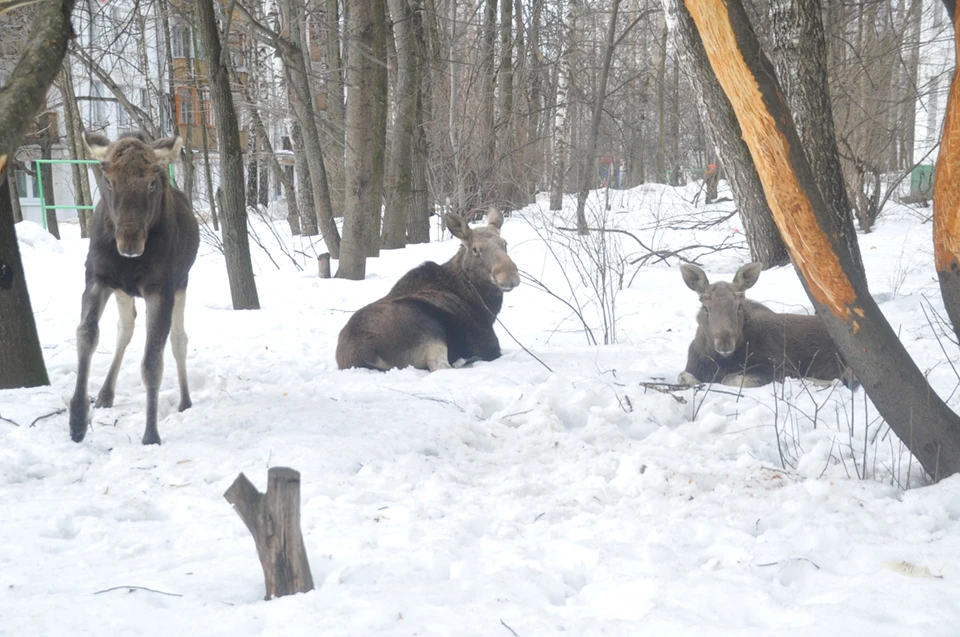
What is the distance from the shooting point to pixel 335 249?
14.5 meters

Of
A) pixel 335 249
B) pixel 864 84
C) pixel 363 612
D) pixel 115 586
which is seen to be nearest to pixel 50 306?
pixel 335 249

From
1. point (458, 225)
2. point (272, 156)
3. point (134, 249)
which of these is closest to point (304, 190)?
point (272, 156)

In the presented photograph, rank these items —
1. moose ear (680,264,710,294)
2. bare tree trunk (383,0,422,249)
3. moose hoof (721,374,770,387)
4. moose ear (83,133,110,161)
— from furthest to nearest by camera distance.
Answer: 1. bare tree trunk (383,0,422,249)
2. moose ear (680,264,710,294)
3. moose hoof (721,374,770,387)
4. moose ear (83,133,110,161)

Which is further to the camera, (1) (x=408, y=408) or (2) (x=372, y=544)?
(1) (x=408, y=408)

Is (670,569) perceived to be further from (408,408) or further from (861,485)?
(408,408)

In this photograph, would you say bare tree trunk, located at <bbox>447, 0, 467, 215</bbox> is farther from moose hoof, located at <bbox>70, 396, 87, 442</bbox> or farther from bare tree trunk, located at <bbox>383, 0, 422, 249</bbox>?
moose hoof, located at <bbox>70, 396, 87, 442</bbox>

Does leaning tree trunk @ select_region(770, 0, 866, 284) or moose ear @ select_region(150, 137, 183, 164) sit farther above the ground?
leaning tree trunk @ select_region(770, 0, 866, 284)

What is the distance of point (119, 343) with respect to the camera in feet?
21.3

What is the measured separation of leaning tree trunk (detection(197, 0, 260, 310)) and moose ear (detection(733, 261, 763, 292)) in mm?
5456

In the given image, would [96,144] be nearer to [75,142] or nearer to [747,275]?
[747,275]

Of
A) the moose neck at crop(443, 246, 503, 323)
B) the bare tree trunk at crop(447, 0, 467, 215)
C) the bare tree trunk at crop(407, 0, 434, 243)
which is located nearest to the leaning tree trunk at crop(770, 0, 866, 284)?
the moose neck at crop(443, 246, 503, 323)

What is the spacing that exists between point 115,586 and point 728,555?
2455 millimetres

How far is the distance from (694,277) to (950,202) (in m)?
3.19

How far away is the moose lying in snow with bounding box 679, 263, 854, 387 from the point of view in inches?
282
